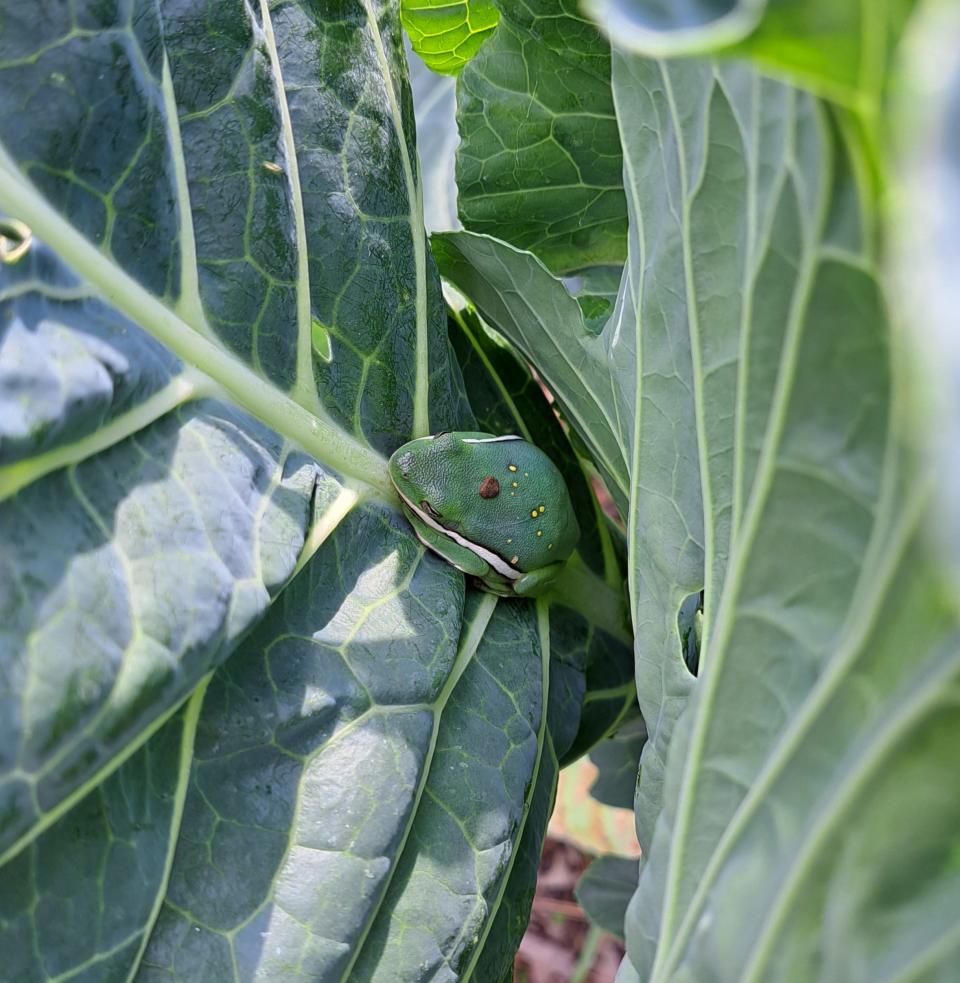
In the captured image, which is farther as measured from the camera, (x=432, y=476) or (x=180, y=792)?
(x=432, y=476)

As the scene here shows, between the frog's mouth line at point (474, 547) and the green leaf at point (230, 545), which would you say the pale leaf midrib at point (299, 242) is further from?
the frog's mouth line at point (474, 547)

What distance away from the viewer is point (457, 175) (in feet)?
5.51

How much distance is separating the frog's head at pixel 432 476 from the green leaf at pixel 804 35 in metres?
0.83

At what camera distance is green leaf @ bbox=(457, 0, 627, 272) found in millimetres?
1498

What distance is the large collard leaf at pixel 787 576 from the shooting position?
2.20 feet

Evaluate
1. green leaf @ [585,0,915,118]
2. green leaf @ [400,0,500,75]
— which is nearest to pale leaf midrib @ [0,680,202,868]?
green leaf @ [585,0,915,118]

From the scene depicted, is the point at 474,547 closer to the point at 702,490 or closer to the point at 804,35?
the point at 702,490

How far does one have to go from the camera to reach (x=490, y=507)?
1484mm

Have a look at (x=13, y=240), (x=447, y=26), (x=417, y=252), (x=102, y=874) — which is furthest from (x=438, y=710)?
(x=447, y=26)

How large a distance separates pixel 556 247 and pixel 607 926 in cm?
156

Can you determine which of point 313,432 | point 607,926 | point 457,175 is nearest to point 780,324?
point 313,432

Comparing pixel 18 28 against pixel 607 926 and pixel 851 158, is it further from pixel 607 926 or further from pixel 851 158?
pixel 607 926

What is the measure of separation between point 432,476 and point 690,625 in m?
0.40

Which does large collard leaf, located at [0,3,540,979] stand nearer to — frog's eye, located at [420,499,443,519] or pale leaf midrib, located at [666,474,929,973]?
frog's eye, located at [420,499,443,519]
